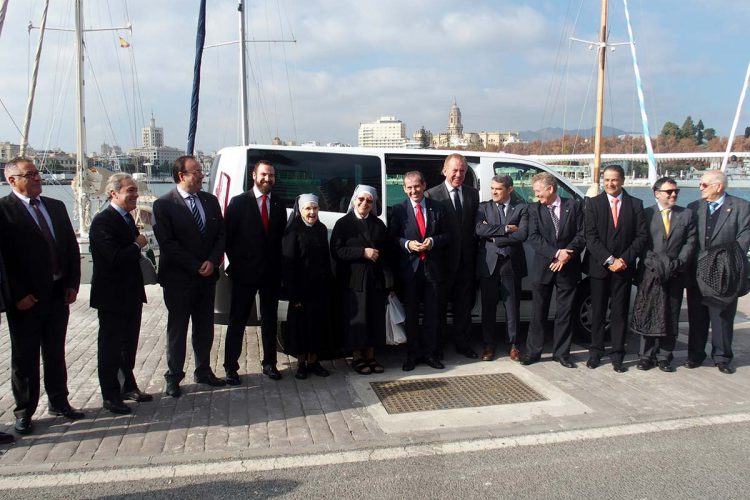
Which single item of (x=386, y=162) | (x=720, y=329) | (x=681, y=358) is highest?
(x=386, y=162)

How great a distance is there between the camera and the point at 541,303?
229 inches

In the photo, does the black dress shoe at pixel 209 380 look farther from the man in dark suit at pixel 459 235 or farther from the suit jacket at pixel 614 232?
the suit jacket at pixel 614 232

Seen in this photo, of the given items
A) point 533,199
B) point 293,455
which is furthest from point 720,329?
point 293,455

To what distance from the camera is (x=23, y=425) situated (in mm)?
4031

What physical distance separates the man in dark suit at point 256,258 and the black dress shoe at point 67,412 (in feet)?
4.09

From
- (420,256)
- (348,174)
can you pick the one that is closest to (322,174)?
(348,174)

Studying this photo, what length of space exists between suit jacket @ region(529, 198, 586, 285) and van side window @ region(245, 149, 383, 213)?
5.36 ft

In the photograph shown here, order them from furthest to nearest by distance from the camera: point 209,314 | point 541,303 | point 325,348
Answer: point 541,303
point 325,348
point 209,314

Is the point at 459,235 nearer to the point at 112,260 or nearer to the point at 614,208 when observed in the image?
the point at 614,208

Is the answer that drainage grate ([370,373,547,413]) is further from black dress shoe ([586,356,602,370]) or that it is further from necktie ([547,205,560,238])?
necktie ([547,205,560,238])

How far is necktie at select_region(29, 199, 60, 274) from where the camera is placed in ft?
13.5

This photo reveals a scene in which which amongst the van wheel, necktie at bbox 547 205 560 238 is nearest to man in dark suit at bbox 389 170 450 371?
necktie at bbox 547 205 560 238

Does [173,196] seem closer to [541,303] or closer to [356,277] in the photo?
[356,277]

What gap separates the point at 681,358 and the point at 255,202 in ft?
15.7
